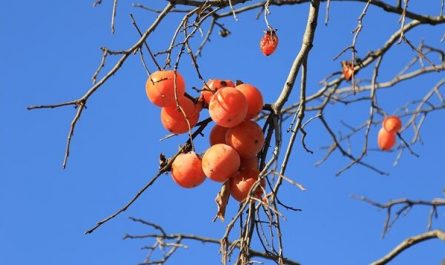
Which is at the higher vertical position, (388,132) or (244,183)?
(388,132)

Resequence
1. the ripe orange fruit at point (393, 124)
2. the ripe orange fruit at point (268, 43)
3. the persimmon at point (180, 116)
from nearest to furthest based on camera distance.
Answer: the persimmon at point (180, 116)
the ripe orange fruit at point (268, 43)
the ripe orange fruit at point (393, 124)

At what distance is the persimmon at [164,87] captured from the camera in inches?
78.7

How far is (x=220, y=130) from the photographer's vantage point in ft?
6.91

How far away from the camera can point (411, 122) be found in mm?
4047

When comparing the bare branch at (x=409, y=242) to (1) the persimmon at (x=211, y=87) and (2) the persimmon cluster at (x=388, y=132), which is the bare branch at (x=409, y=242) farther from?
(2) the persimmon cluster at (x=388, y=132)

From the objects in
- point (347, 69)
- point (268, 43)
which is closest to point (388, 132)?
point (347, 69)

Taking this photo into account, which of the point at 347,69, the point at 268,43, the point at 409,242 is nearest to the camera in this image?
the point at 268,43

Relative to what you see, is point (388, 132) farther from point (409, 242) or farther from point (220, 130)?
point (220, 130)

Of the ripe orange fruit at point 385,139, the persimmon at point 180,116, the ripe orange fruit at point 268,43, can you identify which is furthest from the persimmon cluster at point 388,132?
the persimmon at point 180,116

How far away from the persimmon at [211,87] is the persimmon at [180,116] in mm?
37

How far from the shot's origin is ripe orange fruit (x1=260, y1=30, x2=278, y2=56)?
2641 millimetres

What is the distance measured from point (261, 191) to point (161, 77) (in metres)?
0.42

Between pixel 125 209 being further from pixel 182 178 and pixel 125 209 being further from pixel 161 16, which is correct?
pixel 161 16

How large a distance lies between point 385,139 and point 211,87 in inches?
Answer: 94.3
